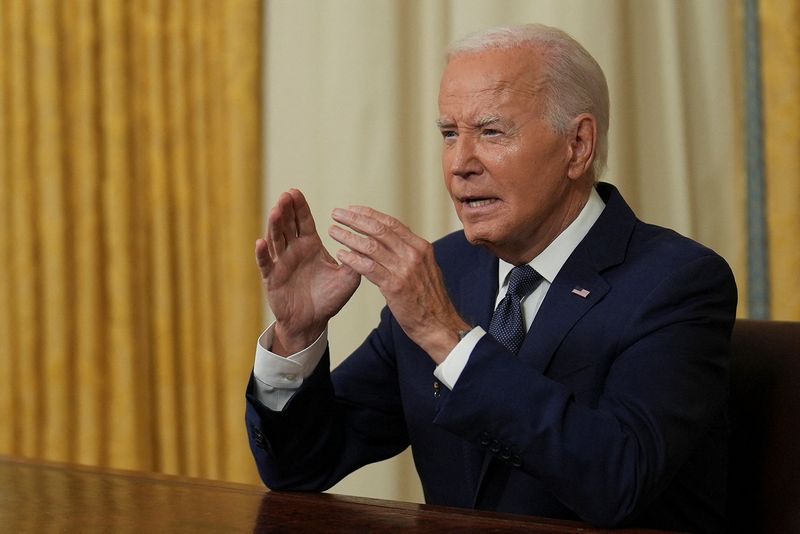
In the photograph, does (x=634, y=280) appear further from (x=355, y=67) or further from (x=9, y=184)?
(x=9, y=184)

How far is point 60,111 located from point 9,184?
292 millimetres

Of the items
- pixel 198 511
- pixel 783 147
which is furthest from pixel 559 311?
pixel 783 147

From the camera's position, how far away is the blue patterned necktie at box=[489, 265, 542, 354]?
6.65 ft

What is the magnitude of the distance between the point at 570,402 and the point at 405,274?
33 centimetres

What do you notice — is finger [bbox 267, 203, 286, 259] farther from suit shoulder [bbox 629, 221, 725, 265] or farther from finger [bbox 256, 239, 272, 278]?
suit shoulder [bbox 629, 221, 725, 265]

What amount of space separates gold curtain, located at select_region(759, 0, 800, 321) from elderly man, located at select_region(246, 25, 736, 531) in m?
0.77

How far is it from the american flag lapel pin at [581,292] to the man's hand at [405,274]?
0.27 metres

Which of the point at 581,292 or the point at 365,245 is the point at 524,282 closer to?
the point at 581,292

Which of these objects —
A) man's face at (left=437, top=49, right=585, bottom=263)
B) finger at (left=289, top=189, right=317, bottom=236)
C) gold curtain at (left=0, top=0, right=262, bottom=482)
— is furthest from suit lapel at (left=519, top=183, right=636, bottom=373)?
gold curtain at (left=0, top=0, right=262, bottom=482)

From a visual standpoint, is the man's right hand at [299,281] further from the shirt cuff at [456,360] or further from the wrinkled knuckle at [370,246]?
the shirt cuff at [456,360]

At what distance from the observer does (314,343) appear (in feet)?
6.66

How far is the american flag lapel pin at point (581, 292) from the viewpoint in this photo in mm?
1976

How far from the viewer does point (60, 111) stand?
11.5 ft

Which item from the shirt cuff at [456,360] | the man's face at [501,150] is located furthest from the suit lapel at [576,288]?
the shirt cuff at [456,360]
